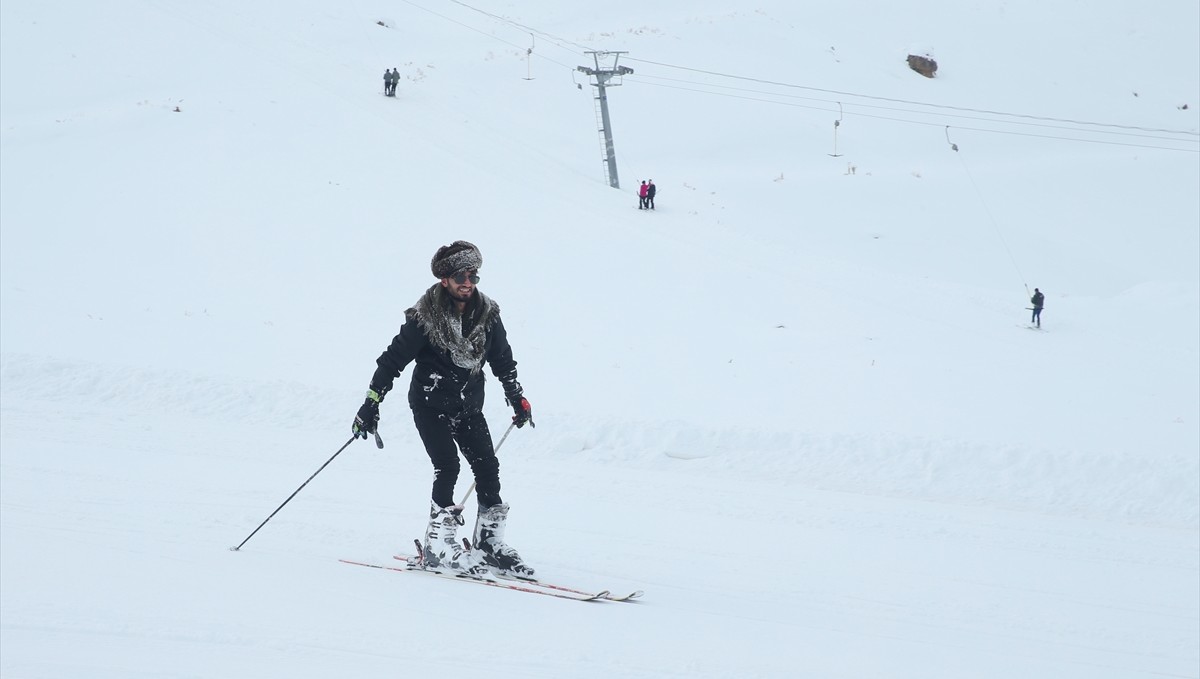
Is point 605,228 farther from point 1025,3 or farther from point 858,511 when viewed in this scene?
point 1025,3

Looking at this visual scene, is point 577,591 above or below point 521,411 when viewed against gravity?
below

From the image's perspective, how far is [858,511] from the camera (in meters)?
7.63

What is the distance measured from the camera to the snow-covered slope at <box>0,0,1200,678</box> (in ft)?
16.1

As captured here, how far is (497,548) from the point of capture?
561 centimetres

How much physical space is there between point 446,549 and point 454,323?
1.38 meters

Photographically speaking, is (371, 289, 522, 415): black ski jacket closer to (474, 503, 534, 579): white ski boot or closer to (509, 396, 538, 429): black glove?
(509, 396, 538, 429): black glove

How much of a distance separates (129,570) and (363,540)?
5.03 feet

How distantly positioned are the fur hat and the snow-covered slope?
1.72 meters

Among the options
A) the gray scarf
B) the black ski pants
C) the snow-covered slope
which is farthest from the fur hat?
the snow-covered slope

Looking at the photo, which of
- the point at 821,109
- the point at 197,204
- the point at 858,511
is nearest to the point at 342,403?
the point at 858,511

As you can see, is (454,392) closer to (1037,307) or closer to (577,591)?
(577,591)

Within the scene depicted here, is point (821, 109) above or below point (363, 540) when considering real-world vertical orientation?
above

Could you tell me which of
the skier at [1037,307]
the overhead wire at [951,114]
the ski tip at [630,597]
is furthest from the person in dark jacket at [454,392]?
the overhead wire at [951,114]

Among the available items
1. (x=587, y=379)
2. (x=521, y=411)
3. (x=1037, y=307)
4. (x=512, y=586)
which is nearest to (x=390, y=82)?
(x=1037, y=307)
